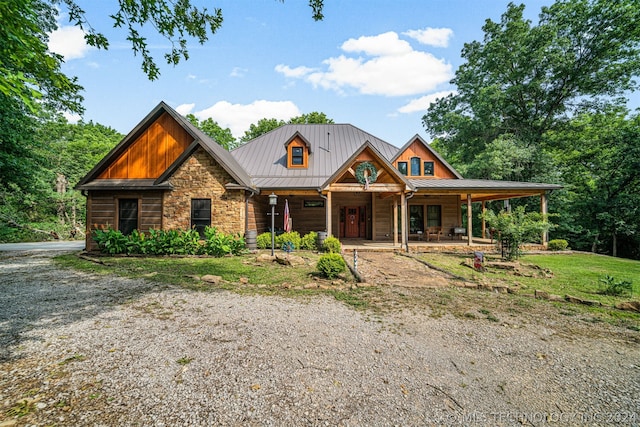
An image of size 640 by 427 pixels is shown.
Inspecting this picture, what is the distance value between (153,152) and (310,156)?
29.9ft

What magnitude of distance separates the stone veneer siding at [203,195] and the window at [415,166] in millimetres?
10836

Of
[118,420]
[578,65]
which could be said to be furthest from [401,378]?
[578,65]

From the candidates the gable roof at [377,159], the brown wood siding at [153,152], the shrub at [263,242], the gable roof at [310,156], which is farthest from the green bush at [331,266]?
the brown wood siding at [153,152]

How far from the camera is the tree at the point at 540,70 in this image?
19.3m

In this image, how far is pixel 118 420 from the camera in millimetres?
2305

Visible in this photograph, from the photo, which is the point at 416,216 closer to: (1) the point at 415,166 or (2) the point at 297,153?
(1) the point at 415,166

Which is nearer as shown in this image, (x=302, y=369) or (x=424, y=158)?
(x=302, y=369)

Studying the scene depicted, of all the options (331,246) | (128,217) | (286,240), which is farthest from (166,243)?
(331,246)

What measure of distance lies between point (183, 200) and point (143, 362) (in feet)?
36.4

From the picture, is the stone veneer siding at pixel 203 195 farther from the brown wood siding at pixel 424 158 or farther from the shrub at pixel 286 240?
the brown wood siding at pixel 424 158

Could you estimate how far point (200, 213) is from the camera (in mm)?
13180

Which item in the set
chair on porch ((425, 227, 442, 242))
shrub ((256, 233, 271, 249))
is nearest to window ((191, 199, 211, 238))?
shrub ((256, 233, 271, 249))

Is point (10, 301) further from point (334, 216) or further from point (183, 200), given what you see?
point (334, 216)

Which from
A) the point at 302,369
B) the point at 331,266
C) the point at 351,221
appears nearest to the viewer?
the point at 302,369
